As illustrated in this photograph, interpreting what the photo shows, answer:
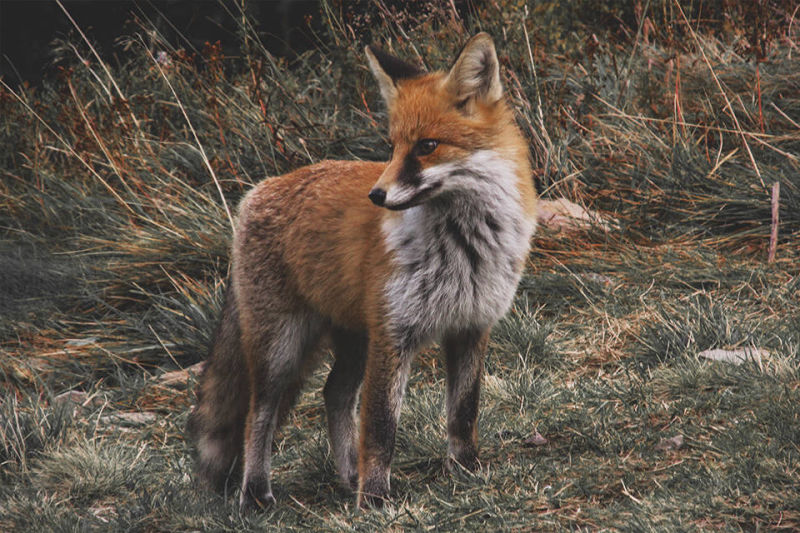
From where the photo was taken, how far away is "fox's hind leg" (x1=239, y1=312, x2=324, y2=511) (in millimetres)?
3986

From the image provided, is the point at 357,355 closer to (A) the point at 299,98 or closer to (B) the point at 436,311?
(B) the point at 436,311

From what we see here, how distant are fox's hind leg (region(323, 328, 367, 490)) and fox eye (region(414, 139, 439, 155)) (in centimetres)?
119

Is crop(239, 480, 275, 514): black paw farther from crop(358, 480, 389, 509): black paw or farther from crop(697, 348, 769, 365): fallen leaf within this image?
crop(697, 348, 769, 365): fallen leaf

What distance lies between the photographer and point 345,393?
432 cm

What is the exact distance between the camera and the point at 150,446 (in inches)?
189

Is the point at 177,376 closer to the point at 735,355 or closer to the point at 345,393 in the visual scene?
the point at 345,393

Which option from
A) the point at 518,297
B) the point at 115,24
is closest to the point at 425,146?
the point at 518,297

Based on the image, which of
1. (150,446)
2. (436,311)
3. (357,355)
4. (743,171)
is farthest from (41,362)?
(743,171)

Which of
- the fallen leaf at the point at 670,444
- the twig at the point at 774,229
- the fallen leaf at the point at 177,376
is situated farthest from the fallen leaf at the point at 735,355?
the fallen leaf at the point at 177,376

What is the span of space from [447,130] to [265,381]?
4.78 feet

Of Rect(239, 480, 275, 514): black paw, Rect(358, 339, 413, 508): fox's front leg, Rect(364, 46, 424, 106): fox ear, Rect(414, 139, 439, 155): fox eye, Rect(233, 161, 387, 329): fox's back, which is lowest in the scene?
Rect(239, 480, 275, 514): black paw

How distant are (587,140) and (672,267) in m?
1.81

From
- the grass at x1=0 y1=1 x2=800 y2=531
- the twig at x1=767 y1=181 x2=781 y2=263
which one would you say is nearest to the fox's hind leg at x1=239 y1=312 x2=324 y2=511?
the grass at x1=0 y1=1 x2=800 y2=531

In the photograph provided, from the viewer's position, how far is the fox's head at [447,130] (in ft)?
11.1
